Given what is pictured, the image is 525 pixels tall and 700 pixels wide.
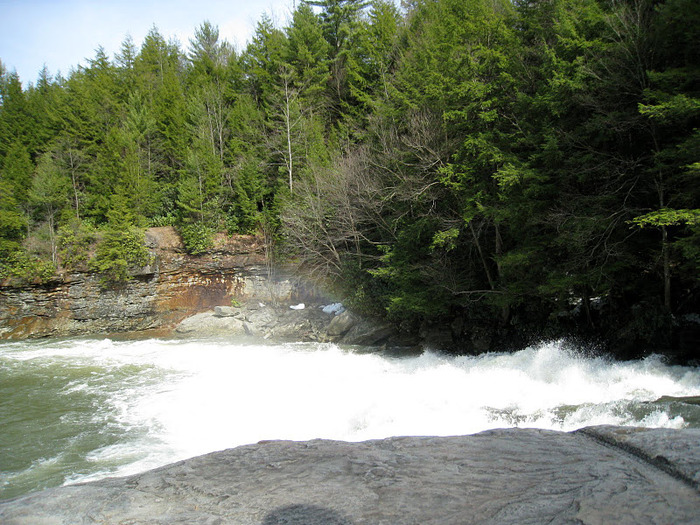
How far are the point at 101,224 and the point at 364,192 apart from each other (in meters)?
17.5

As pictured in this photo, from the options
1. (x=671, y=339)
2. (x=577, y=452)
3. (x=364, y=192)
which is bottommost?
(x=671, y=339)

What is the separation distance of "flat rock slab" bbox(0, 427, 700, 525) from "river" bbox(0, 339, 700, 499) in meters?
3.43

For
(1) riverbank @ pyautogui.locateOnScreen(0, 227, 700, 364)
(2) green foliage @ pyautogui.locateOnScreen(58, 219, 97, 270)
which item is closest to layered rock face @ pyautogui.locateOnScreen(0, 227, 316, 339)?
(1) riverbank @ pyautogui.locateOnScreen(0, 227, 700, 364)

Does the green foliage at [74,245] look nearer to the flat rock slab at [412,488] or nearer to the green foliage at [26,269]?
the green foliage at [26,269]

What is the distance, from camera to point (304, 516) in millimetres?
2803

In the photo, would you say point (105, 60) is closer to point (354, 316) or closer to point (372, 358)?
point (354, 316)

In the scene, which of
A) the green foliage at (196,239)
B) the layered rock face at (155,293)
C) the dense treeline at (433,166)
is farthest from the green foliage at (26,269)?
the green foliage at (196,239)

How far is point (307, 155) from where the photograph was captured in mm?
22844

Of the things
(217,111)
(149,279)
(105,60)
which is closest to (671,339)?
(149,279)

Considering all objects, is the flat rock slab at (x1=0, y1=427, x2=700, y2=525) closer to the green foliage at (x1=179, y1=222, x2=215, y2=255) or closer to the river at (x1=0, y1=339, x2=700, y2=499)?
the river at (x1=0, y1=339, x2=700, y2=499)

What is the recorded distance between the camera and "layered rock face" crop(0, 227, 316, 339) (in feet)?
67.9

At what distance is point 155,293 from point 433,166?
52.7 feet

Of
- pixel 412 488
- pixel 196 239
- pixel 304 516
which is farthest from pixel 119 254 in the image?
pixel 412 488

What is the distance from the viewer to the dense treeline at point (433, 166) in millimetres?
9445
